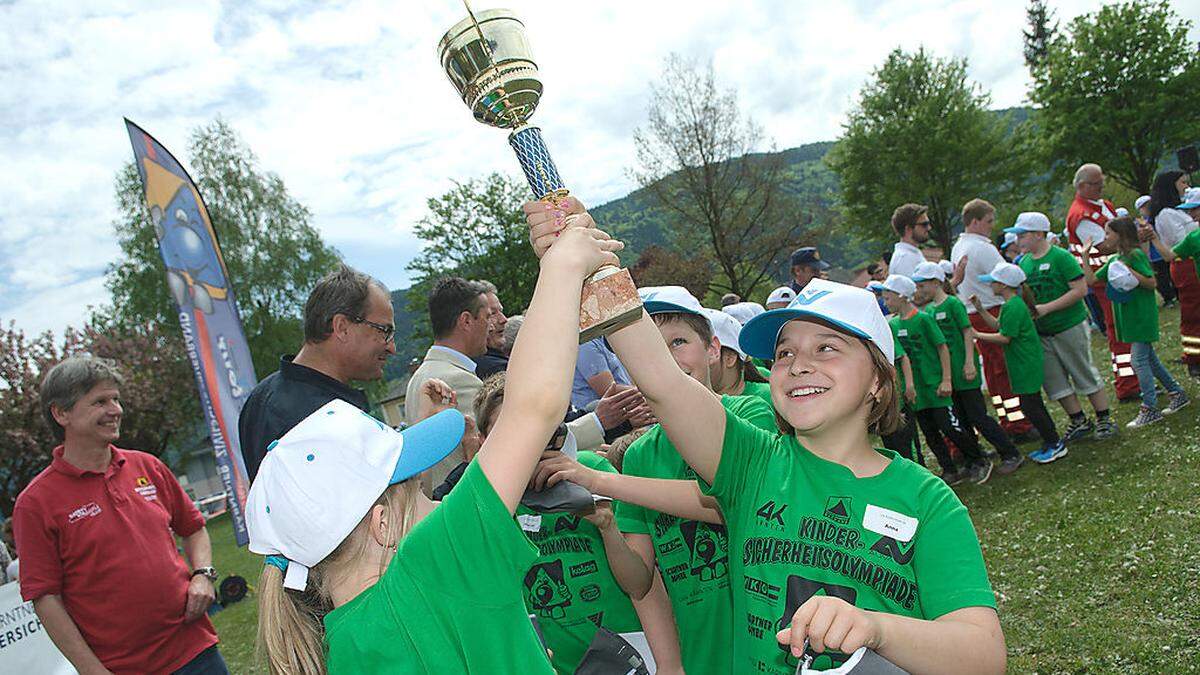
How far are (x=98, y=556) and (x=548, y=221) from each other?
3358 mm

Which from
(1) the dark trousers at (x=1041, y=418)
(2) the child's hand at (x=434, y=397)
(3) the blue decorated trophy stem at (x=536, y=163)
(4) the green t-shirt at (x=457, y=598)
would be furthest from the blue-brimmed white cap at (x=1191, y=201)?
(4) the green t-shirt at (x=457, y=598)

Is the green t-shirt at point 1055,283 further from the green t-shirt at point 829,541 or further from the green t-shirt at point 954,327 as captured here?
the green t-shirt at point 829,541

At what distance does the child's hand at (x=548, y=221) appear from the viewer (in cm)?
184

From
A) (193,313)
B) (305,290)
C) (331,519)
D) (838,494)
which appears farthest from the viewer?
(305,290)

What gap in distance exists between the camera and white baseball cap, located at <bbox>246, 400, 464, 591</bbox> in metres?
1.59

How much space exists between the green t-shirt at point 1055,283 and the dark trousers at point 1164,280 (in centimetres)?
734

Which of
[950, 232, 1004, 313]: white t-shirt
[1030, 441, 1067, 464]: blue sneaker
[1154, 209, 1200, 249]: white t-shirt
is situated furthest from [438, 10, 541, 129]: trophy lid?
[1154, 209, 1200, 249]: white t-shirt

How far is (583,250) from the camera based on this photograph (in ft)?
5.39

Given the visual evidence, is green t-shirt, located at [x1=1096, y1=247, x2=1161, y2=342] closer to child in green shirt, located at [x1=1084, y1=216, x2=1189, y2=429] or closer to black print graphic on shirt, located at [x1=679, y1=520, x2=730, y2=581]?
child in green shirt, located at [x1=1084, y1=216, x2=1189, y2=429]

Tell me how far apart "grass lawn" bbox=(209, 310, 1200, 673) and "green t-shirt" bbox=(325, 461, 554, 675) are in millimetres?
3689

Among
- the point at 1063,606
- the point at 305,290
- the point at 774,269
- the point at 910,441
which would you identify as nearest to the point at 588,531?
the point at 1063,606

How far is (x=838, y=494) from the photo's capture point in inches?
78.5

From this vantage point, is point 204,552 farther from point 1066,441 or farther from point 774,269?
point 774,269

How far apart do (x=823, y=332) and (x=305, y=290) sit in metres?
36.1
